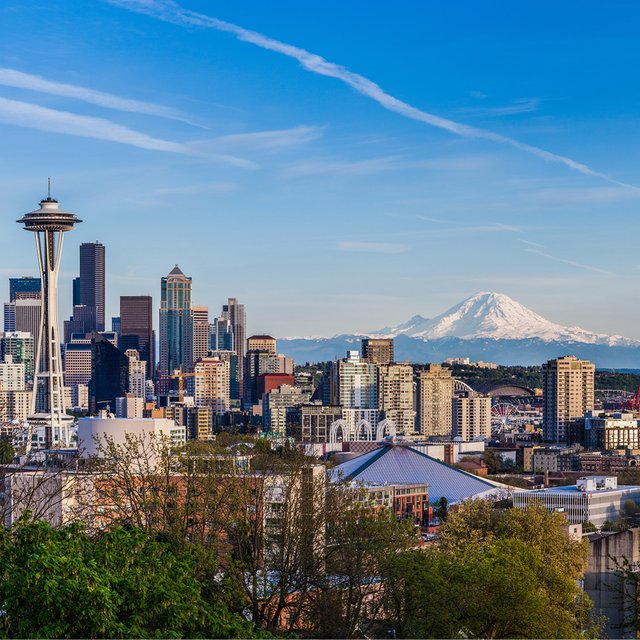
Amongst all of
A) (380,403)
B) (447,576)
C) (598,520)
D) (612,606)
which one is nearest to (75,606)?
(447,576)

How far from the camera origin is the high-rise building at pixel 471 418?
140 metres

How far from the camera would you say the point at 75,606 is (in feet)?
35.9

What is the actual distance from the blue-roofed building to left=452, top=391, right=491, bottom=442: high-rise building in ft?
214

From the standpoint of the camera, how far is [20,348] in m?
181

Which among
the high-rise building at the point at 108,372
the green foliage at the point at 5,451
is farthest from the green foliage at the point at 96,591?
the high-rise building at the point at 108,372

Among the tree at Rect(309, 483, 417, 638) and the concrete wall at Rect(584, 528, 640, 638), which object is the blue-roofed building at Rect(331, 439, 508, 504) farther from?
the tree at Rect(309, 483, 417, 638)

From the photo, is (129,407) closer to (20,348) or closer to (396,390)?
(396,390)

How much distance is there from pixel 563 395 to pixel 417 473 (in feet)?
208

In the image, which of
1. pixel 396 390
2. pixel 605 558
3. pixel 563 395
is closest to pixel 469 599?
pixel 605 558

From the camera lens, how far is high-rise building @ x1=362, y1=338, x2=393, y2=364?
171625 mm

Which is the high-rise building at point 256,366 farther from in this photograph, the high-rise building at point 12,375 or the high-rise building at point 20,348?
the high-rise building at point 12,375

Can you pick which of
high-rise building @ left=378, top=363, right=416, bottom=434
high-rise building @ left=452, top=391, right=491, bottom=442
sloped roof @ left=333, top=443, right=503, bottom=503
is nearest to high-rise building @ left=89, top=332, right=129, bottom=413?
high-rise building @ left=378, top=363, right=416, bottom=434

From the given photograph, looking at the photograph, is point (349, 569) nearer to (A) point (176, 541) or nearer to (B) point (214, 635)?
(A) point (176, 541)

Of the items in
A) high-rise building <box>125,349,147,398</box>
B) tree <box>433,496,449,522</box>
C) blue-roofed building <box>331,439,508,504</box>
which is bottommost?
tree <box>433,496,449,522</box>
